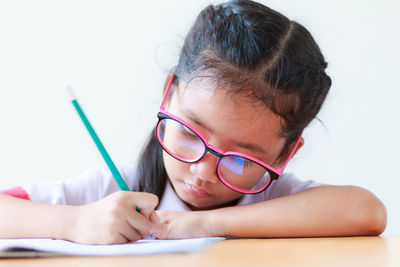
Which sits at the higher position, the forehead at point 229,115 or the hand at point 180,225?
the forehead at point 229,115

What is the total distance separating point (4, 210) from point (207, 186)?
0.31 m

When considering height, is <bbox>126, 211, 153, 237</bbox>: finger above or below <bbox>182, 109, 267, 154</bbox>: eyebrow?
below

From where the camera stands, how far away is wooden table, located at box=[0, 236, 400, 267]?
18.0 inches

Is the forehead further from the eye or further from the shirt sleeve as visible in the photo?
the shirt sleeve

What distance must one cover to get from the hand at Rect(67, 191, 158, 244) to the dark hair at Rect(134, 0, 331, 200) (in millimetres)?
234

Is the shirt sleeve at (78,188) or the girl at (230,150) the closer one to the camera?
the girl at (230,150)

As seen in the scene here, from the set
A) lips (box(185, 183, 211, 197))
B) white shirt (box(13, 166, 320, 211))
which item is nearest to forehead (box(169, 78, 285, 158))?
lips (box(185, 183, 211, 197))

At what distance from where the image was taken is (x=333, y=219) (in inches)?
30.2

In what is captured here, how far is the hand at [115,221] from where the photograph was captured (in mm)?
658

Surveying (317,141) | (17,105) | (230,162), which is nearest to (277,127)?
(230,162)

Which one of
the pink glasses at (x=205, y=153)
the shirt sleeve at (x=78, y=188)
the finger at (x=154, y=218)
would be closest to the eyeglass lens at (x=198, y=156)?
the pink glasses at (x=205, y=153)

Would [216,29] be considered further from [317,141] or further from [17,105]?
[17,105]

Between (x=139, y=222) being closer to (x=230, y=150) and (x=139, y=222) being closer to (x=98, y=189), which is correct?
(x=230, y=150)

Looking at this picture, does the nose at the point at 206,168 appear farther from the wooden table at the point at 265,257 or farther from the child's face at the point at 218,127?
the wooden table at the point at 265,257
